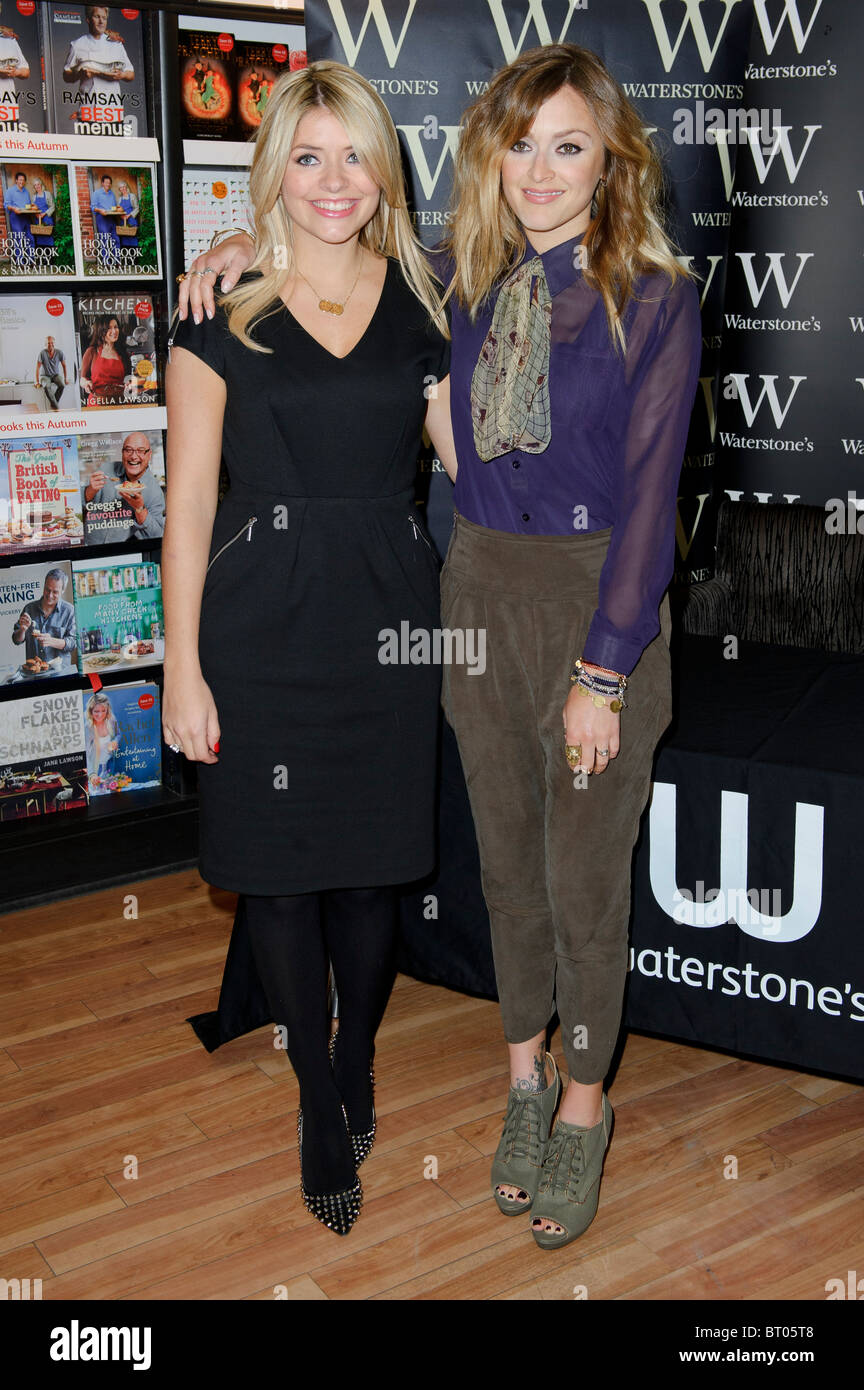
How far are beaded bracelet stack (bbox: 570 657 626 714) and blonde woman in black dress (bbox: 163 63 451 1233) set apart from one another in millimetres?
308

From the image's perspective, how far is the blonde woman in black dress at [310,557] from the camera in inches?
77.4

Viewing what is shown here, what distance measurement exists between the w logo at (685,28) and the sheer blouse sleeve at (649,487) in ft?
5.38

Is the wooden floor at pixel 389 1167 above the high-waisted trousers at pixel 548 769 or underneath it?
underneath

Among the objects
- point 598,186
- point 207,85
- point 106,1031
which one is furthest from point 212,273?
point 207,85

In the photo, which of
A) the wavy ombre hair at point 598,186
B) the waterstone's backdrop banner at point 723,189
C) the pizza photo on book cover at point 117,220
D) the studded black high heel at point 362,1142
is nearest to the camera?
the wavy ombre hair at point 598,186

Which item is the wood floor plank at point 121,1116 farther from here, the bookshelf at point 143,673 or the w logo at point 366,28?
the w logo at point 366,28

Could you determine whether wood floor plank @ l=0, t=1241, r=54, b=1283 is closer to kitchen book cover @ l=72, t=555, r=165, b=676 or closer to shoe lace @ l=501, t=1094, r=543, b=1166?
shoe lace @ l=501, t=1094, r=543, b=1166

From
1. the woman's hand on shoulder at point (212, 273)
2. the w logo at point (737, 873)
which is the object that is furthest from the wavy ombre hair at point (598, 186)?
the w logo at point (737, 873)

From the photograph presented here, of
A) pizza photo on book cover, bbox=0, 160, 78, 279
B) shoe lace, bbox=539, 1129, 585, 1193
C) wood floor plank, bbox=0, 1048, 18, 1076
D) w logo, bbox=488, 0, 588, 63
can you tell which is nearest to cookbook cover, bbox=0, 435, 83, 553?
pizza photo on book cover, bbox=0, 160, 78, 279

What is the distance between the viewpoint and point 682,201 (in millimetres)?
3574

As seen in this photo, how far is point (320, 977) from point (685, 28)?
2.49 metres

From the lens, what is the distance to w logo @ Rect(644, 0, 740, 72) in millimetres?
3158

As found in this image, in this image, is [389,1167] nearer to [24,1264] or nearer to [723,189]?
[24,1264]

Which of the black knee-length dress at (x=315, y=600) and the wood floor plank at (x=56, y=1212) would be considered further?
the wood floor plank at (x=56, y=1212)
